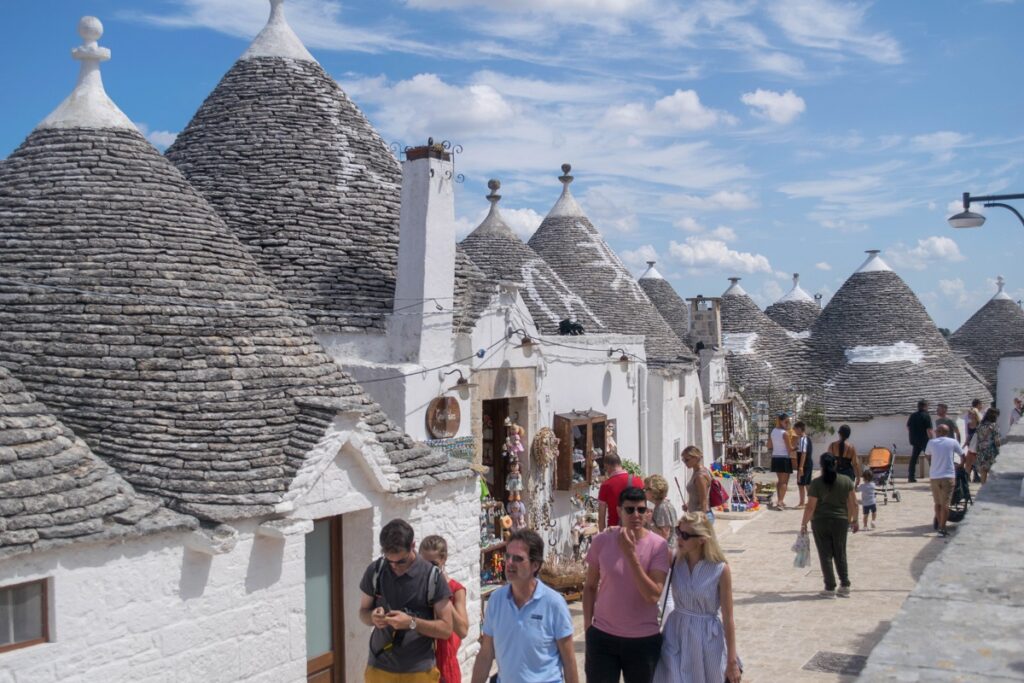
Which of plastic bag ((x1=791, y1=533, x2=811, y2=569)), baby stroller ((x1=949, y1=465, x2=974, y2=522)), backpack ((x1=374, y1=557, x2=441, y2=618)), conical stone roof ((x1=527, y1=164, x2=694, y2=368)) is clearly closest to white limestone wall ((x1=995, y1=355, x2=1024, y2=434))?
conical stone roof ((x1=527, y1=164, x2=694, y2=368))

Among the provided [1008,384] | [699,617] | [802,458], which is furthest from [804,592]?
[1008,384]

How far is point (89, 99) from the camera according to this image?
34.0 feet

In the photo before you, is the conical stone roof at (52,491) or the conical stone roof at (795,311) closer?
the conical stone roof at (52,491)

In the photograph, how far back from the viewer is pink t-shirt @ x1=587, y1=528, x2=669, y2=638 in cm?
559

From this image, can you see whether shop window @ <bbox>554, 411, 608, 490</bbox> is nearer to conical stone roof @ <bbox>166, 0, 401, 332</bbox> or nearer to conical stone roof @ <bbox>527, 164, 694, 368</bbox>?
conical stone roof @ <bbox>166, 0, 401, 332</bbox>

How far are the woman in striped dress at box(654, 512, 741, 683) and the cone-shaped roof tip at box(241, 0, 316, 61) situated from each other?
9.62 meters

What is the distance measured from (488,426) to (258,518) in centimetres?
556

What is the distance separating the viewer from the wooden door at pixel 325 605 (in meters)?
8.18

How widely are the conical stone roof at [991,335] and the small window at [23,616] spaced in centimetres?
3035

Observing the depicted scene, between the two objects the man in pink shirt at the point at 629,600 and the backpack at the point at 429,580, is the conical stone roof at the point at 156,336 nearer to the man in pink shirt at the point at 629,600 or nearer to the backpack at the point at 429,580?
the backpack at the point at 429,580

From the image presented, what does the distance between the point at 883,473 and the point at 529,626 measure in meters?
16.1

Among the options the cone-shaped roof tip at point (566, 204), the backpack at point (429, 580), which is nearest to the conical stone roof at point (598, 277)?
the cone-shaped roof tip at point (566, 204)

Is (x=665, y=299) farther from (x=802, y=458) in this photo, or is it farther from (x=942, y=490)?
(x=942, y=490)

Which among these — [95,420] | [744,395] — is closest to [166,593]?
[95,420]
